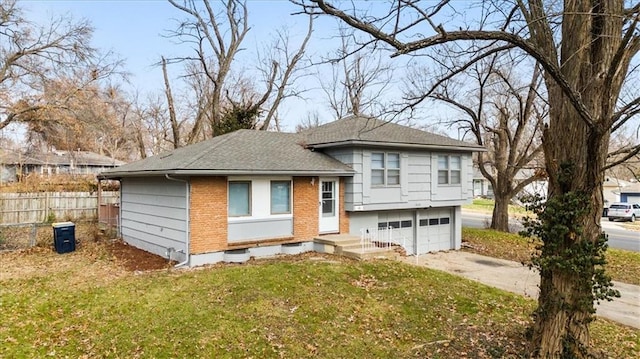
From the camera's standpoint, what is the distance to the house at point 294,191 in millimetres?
10922

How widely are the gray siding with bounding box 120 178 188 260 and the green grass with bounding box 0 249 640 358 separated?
1.82 meters

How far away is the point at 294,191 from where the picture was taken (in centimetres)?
1249

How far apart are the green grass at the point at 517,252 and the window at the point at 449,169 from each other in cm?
316

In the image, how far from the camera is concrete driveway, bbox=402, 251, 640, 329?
8148mm

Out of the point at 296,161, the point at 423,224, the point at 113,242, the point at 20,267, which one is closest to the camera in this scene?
the point at 20,267

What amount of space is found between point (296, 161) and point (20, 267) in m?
8.28

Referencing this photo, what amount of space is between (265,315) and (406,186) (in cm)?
873

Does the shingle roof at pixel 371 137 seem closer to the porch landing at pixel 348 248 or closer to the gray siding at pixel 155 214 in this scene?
the porch landing at pixel 348 248

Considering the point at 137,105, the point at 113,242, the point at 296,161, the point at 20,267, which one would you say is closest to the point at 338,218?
the point at 296,161

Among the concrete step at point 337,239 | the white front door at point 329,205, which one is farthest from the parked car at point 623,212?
the white front door at point 329,205

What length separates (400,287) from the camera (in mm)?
8789

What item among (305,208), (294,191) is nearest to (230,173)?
(294,191)

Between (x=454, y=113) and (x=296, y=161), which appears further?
(x=454, y=113)

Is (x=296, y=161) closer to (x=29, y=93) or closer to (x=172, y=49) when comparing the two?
(x=29, y=93)
